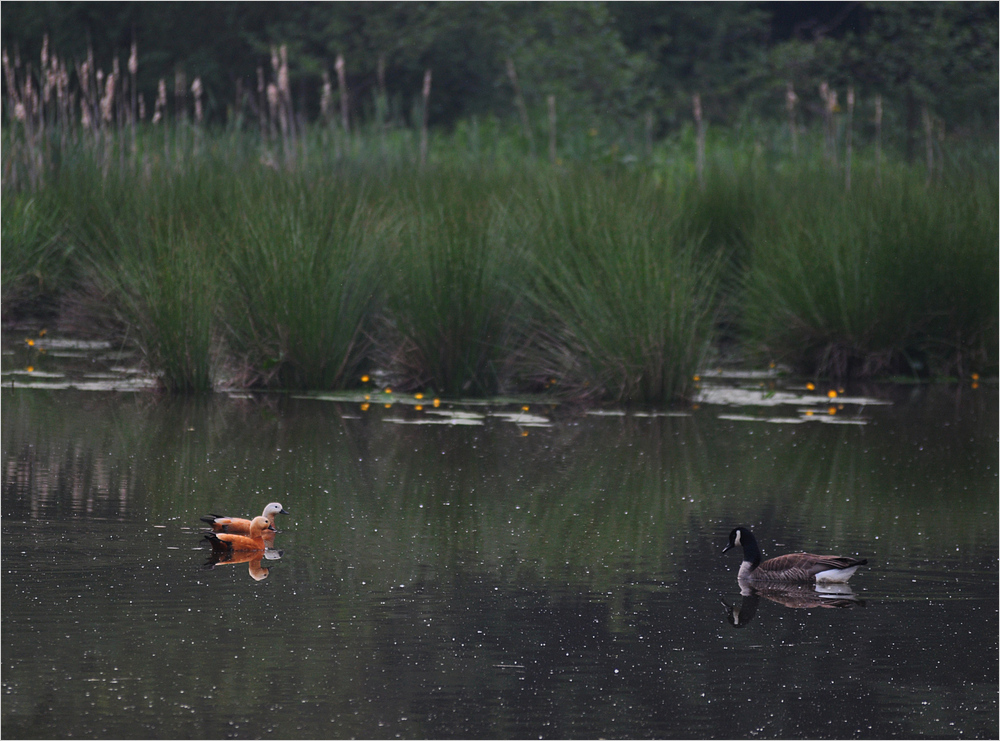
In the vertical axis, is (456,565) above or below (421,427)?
above

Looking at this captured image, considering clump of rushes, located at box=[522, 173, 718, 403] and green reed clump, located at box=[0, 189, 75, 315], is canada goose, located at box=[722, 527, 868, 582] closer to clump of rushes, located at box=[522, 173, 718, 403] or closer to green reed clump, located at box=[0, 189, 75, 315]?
clump of rushes, located at box=[522, 173, 718, 403]

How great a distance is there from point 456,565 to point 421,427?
110 inches

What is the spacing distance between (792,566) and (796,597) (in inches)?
4.7

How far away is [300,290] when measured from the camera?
863cm

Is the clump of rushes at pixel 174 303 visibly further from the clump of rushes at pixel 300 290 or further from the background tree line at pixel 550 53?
the background tree line at pixel 550 53

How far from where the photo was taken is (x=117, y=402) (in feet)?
27.6

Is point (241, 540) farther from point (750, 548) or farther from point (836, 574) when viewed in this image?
point (836, 574)

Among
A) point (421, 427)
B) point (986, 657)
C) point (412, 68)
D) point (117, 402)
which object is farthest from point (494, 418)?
point (412, 68)

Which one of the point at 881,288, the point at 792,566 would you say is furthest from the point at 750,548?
the point at 881,288

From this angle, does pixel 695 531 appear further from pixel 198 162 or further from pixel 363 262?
pixel 198 162

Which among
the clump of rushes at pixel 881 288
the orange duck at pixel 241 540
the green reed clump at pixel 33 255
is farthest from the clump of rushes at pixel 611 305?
the green reed clump at pixel 33 255

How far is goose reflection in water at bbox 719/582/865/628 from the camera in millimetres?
4785

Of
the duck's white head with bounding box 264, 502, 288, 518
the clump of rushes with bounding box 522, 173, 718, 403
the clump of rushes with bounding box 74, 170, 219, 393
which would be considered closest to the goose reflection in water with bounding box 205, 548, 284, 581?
the duck's white head with bounding box 264, 502, 288, 518

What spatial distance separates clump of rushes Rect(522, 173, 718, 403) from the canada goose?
3.47m
